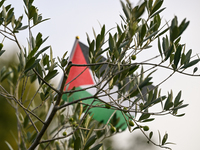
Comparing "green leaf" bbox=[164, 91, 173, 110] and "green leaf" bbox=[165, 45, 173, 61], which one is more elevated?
"green leaf" bbox=[165, 45, 173, 61]

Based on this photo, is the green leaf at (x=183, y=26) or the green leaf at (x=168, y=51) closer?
the green leaf at (x=183, y=26)

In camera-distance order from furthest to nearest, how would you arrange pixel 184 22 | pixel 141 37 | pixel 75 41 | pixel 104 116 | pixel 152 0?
pixel 75 41
pixel 104 116
pixel 152 0
pixel 141 37
pixel 184 22

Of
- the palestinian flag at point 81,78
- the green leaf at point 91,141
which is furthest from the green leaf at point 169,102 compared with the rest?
the palestinian flag at point 81,78

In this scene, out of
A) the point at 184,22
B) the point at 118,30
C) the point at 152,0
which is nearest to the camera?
the point at 184,22

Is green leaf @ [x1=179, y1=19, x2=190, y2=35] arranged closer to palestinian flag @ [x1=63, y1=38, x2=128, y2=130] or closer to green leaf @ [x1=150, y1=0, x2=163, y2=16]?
green leaf @ [x1=150, y1=0, x2=163, y2=16]

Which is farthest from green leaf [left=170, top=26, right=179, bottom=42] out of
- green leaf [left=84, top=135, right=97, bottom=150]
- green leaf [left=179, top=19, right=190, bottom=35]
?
green leaf [left=84, top=135, right=97, bottom=150]

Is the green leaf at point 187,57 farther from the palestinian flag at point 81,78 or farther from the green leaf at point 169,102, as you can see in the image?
the palestinian flag at point 81,78

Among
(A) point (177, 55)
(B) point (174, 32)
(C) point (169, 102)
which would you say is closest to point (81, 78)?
(C) point (169, 102)

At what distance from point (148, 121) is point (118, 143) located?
1622 cm

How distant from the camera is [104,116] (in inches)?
91.8

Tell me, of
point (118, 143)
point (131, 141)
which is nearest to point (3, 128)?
point (118, 143)

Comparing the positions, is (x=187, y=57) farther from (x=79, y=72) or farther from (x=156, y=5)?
(x=79, y=72)

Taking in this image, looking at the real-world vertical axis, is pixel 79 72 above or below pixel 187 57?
below

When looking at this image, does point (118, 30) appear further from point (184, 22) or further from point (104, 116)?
point (104, 116)
